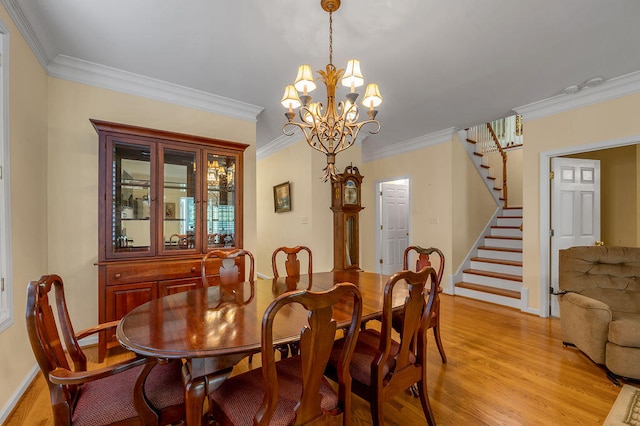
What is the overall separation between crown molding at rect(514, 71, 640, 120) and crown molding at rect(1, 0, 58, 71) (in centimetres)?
474

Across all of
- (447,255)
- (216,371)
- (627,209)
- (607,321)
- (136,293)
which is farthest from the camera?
(447,255)

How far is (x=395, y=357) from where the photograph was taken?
149 cm

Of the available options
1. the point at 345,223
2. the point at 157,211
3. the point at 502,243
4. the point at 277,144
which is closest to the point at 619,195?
the point at 502,243

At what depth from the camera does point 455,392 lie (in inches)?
78.6

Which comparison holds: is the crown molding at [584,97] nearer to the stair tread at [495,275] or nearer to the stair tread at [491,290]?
the stair tread at [495,275]

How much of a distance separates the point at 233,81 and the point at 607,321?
12.6 ft

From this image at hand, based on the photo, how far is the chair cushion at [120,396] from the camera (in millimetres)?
1121

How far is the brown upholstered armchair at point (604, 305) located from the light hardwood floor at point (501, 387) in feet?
0.64

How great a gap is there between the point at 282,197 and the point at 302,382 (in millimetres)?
3956

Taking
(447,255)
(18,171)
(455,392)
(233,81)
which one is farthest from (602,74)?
(18,171)

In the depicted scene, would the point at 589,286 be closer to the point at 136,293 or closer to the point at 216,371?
the point at 216,371

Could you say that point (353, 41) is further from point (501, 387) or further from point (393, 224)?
point (393, 224)

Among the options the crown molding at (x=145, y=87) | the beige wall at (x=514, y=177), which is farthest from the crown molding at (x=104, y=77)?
the beige wall at (x=514, y=177)

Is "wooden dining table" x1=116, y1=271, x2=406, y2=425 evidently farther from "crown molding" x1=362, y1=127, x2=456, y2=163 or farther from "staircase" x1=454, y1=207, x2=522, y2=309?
"crown molding" x1=362, y1=127, x2=456, y2=163
